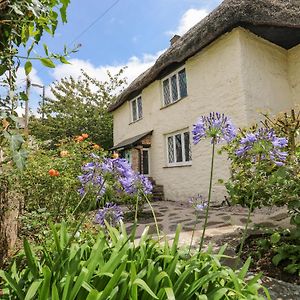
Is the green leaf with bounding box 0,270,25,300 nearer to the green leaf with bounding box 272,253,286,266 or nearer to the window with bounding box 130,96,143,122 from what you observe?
the green leaf with bounding box 272,253,286,266

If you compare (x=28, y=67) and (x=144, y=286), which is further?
(x=28, y=67)

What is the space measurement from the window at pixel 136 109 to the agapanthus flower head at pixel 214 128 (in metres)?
12.0

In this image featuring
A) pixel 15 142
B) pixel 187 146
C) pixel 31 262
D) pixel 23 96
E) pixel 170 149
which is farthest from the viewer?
pixel 170 149

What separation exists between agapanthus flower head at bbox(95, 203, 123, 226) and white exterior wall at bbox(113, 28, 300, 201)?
6660mm

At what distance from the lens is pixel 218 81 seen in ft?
30.3

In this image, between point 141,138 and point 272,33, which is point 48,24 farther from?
point 141,138

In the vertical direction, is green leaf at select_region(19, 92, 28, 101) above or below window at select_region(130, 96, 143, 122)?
below

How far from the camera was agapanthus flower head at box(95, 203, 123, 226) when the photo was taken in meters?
2.41

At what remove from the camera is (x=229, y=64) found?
8836mm

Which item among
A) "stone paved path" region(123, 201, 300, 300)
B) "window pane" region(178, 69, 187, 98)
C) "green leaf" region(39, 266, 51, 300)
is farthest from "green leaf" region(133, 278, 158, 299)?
"window pane" region(178, 69, 187, 98)

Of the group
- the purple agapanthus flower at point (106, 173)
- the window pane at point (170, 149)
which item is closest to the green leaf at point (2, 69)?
the purple agapanthus flower at point (106, 173)

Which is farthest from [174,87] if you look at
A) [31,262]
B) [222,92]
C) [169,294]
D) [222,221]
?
[169,294]

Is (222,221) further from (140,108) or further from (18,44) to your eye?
(140,108)

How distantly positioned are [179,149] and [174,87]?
2693mm
